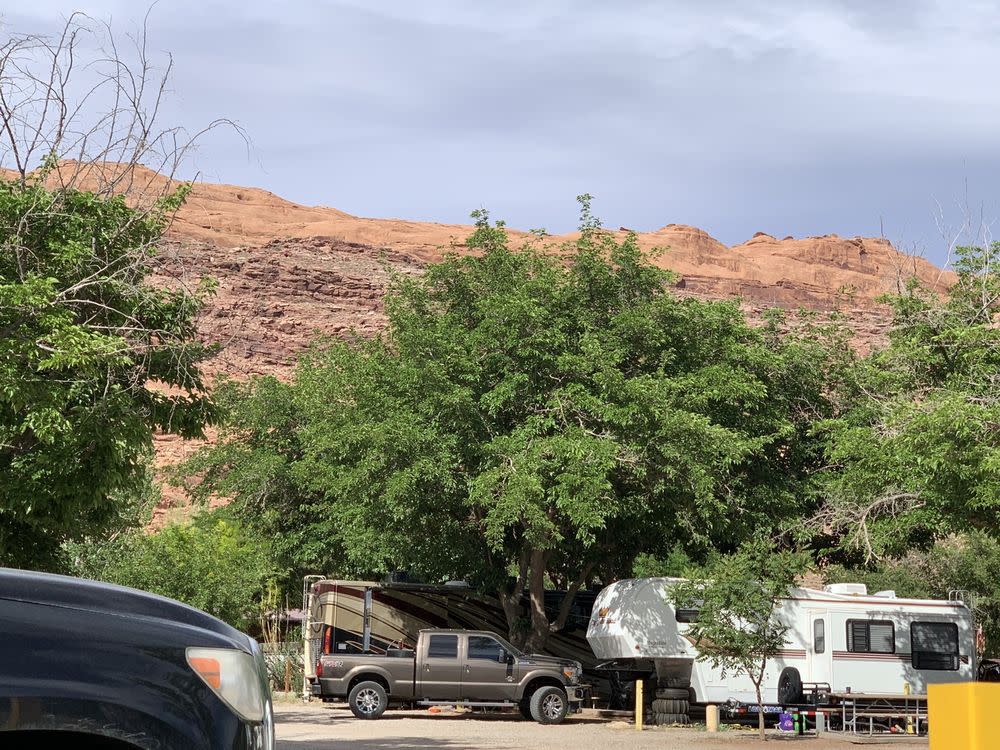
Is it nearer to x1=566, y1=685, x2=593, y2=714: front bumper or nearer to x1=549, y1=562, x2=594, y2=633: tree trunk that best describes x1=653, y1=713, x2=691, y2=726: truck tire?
x1=566, y1=685, x2=593, y2=714: front bumper

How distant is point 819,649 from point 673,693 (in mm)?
3166

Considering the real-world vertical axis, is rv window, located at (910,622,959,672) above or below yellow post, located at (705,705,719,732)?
above

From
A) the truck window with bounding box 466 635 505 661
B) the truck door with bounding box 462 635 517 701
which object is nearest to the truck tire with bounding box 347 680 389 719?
the truck door with bounding box 462 635 517 701

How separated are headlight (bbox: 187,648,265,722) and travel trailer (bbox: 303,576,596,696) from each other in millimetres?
23479

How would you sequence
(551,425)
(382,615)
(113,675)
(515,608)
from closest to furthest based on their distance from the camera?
(113,675)
(551,425)
(382,615)
(515,608)

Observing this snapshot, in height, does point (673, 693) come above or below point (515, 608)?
below

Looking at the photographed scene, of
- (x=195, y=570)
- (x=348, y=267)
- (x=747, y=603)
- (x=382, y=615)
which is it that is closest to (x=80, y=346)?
(x=747, y=603)

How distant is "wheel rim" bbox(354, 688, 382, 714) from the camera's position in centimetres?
2377

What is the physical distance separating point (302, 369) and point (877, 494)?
67.3 feet

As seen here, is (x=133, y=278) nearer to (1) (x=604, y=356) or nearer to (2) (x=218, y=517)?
(1) (x=604, y=356)

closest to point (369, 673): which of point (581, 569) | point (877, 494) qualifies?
point (581, 569)

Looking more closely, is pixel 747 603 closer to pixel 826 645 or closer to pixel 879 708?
pixel 826 645

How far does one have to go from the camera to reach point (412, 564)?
1077 inches

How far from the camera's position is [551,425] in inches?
981
